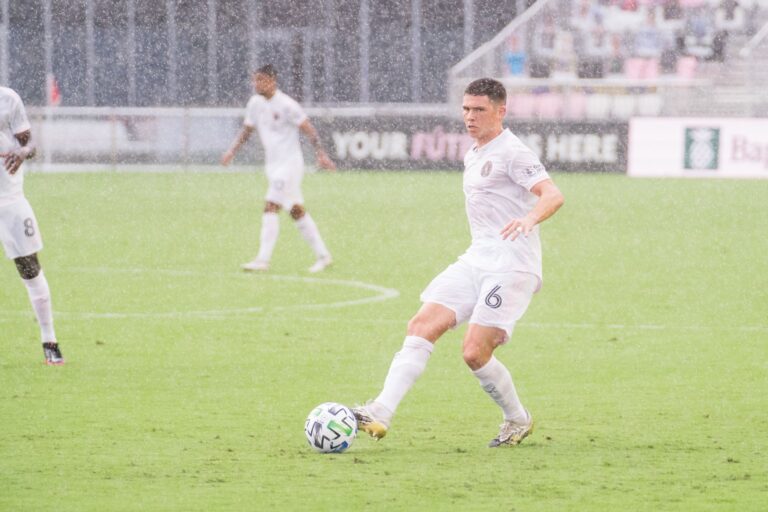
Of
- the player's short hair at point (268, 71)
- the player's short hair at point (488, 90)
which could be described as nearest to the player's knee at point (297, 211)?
the player's short hair at point (268, 71)

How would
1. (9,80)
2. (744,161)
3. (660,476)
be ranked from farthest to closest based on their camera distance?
(9,80)
(744,161)
(660,476)

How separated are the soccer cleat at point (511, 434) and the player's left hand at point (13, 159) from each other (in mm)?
4070

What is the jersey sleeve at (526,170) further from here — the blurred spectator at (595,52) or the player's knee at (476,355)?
the blurred spectator at (595,52)

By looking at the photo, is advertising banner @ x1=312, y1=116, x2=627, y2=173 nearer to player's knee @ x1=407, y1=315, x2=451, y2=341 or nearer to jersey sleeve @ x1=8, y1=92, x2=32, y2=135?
jersey sleeve @ x1=8, y1=92, x2=32, y2=135

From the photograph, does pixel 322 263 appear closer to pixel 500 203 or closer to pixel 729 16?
pixel 500 203

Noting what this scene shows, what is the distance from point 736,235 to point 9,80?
29.4 metres

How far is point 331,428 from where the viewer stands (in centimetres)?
736

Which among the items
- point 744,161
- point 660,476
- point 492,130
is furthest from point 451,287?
point 744,161

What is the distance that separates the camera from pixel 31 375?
996 centimetres

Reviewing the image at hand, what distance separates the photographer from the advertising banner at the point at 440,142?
33000 mm

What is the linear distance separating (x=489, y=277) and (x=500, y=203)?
1.29ft

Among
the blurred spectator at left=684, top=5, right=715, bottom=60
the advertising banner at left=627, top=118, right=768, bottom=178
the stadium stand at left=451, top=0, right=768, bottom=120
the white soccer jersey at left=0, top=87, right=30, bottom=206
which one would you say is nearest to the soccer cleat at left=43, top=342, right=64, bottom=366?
the white soccer jersey at left=0, top=87, right=30, bottom=206

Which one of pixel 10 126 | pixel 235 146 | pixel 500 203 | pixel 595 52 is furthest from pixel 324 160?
pixel 595 52

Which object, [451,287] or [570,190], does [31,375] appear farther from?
[570,190]
